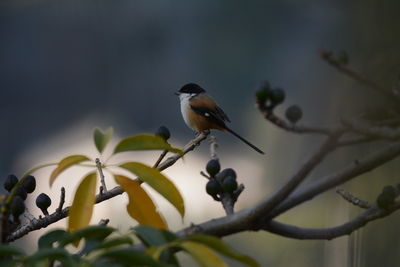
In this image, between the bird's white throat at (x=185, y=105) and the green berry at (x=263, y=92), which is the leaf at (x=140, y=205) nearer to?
the green berry at (x=263, y=92)

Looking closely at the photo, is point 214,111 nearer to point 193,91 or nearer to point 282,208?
point 193,91

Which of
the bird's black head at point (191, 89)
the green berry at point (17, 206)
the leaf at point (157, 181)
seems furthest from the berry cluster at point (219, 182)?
the bird's black head at point (191, 89)

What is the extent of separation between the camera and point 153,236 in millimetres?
628

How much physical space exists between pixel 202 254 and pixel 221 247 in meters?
0.02

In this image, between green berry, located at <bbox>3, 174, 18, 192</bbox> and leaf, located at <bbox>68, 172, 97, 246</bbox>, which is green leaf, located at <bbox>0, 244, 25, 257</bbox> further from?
green berry, located at <bbox>3, 174, 18, 192</bbox>

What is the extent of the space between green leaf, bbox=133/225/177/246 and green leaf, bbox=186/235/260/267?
0.02 metres

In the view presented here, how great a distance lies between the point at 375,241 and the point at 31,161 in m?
2.50

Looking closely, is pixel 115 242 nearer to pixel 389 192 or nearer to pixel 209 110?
pixel 389 192

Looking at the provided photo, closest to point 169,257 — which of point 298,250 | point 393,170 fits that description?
point 393,170

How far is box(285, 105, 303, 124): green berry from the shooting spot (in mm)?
684

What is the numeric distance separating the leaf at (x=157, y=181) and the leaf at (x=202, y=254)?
136 mm

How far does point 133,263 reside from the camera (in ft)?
1.92

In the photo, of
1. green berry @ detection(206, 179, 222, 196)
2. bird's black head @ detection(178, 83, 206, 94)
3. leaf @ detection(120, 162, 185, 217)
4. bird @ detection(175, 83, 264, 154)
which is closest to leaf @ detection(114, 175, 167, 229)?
leaf @ detection(120, 162, 185, 217)

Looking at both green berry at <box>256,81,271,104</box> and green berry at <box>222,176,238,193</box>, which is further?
green berry at <box>222,176,238,193</box>
